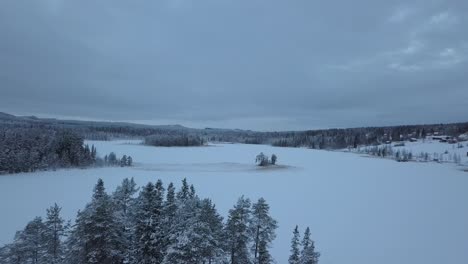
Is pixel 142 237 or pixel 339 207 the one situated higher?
pixel 142 237

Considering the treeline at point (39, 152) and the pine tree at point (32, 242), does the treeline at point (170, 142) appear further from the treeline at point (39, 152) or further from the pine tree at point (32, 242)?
the pine tree at point (32, 242)

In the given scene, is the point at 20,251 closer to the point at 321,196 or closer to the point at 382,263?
the point at 382,263

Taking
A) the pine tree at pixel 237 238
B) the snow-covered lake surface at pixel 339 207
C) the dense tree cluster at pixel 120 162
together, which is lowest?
the snow-covered lake surface at pixel 339 207

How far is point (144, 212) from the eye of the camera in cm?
1355

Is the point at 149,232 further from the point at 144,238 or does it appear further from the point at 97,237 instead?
the point at 97,237

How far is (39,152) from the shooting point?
235 feet

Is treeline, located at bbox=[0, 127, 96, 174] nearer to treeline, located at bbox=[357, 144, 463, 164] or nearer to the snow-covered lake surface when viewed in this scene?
the snow-covered lake surface

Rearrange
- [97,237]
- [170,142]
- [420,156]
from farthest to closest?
[170,142] < [420,156] < [97,237]

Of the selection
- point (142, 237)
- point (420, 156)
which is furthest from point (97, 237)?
point (420, 156)

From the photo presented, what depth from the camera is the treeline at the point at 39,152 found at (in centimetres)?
6369

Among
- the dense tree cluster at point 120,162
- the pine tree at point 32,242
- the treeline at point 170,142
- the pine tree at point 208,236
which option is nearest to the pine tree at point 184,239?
the pine tree at point 208,236

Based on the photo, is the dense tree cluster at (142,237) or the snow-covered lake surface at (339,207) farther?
the snow-covered lake surface at (339,207)

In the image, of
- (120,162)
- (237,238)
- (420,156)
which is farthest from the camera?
(420,156)

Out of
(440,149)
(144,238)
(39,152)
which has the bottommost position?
(440,149)
